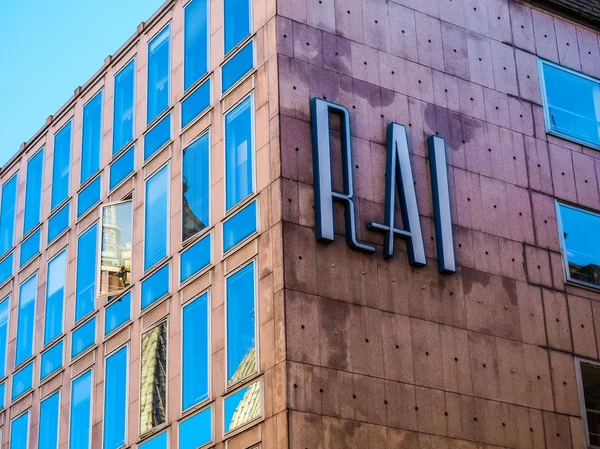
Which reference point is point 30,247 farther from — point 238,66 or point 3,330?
point 238,66

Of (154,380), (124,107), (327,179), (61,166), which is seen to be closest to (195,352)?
(154,380)

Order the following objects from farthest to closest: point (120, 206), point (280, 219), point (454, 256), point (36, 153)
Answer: point (36, 153) → point (120, 206) → point (454, 256) → point (280, 219)

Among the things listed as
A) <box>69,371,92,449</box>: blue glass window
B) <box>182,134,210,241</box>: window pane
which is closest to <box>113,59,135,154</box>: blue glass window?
<box>182,134,210,241</box>: window pane

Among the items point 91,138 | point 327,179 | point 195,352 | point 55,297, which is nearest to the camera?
point 327,179

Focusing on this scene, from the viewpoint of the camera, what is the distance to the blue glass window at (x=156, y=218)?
33531mm

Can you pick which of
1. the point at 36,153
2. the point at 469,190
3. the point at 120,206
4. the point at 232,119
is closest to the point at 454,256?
the point at 469,190

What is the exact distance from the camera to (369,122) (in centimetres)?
3133

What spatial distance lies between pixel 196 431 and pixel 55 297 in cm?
1015

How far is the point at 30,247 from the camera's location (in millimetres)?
41250

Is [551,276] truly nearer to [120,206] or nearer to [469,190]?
[469,190]

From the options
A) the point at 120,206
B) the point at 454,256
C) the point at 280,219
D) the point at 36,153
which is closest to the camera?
the point at 280,219

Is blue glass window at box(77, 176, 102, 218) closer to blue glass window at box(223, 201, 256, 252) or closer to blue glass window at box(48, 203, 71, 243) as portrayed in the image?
blue glass window at box(48, 203, 71, 243)

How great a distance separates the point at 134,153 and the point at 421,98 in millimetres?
8321

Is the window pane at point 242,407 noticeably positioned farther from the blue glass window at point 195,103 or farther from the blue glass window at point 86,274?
the blue glass window at point 86,274
